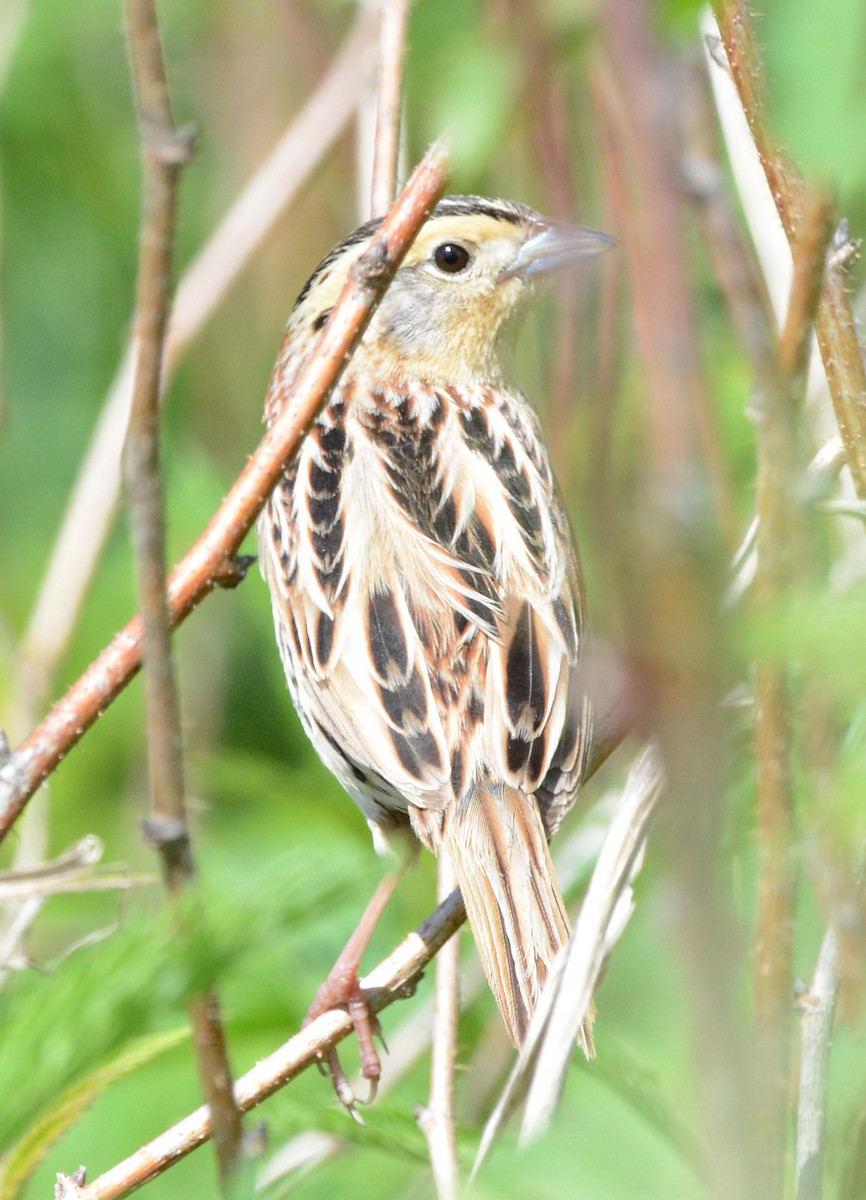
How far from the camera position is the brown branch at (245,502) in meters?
1.71

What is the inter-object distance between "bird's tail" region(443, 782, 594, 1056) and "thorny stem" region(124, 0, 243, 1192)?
76 cm

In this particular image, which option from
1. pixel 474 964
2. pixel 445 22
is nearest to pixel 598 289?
pixel 445 22

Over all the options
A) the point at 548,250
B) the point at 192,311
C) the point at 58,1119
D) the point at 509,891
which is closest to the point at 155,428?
the point at 58,1119

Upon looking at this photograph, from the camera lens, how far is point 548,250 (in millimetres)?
2832

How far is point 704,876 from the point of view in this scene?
640 millimetres

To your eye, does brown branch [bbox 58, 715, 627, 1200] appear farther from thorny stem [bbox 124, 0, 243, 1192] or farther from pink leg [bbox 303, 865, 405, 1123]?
thorny stem [bbox 124, 0, 243, 1192]

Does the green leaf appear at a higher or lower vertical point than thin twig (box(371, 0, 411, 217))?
lower

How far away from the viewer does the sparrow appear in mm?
2174

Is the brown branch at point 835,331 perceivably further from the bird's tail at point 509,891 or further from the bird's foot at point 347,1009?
the bird's foot at point 347,1009

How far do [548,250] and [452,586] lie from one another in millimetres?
805

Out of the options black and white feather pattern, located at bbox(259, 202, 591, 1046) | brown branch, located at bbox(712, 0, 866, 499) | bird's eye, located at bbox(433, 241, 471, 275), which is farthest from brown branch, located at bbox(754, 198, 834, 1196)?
bird's eye, located at bbox(433, 241, 471, 275)

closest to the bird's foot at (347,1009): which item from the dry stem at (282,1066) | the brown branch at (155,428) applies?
the dry stem at (282,1066)

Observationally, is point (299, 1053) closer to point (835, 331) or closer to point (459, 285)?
point (835, 331)

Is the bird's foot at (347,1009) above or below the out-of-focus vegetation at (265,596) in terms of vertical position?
below
